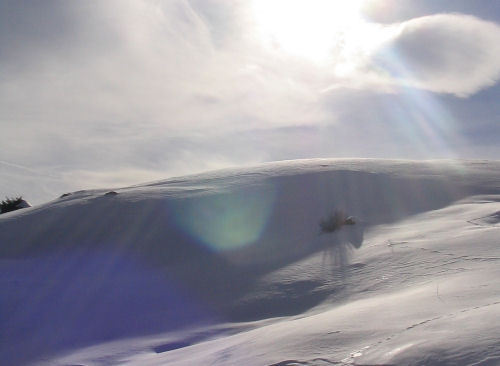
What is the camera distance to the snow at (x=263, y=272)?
4.47m

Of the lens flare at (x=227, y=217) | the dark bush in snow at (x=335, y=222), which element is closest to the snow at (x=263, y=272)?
the lens flare at (x=227, y=217)

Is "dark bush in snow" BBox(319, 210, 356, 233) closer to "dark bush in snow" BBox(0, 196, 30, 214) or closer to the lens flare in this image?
the lens flare

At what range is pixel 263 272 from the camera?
8695 mm

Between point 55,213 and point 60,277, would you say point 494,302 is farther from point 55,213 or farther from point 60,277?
point 55,213

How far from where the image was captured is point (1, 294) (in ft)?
29.7

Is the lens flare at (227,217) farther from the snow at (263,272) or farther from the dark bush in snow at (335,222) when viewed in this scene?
the dark bush in snow at (335,222)

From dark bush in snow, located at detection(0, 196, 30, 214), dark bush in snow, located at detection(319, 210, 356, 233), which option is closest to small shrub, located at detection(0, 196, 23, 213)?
dark bush in snow, located at detection(0, 196, 30, 214)

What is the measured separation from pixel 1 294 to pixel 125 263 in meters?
2.03

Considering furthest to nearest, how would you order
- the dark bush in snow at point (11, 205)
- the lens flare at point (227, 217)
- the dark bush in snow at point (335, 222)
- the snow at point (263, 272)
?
the dark bush in snow at point (11, 205) < the lens flare at point (227, 217) < the dark bush in snow at point (335, 222) < the snow at point (263, 272)

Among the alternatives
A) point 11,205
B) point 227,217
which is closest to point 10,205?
point 11,205

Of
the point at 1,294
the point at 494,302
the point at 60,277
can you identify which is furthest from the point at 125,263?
the point at 494,302

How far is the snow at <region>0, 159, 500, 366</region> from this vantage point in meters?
4.47

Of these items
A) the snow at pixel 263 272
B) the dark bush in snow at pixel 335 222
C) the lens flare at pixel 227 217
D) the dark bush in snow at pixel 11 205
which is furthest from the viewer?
the dark bush in snow at pixel 11 205

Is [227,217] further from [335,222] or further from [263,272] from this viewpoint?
[263,272]
